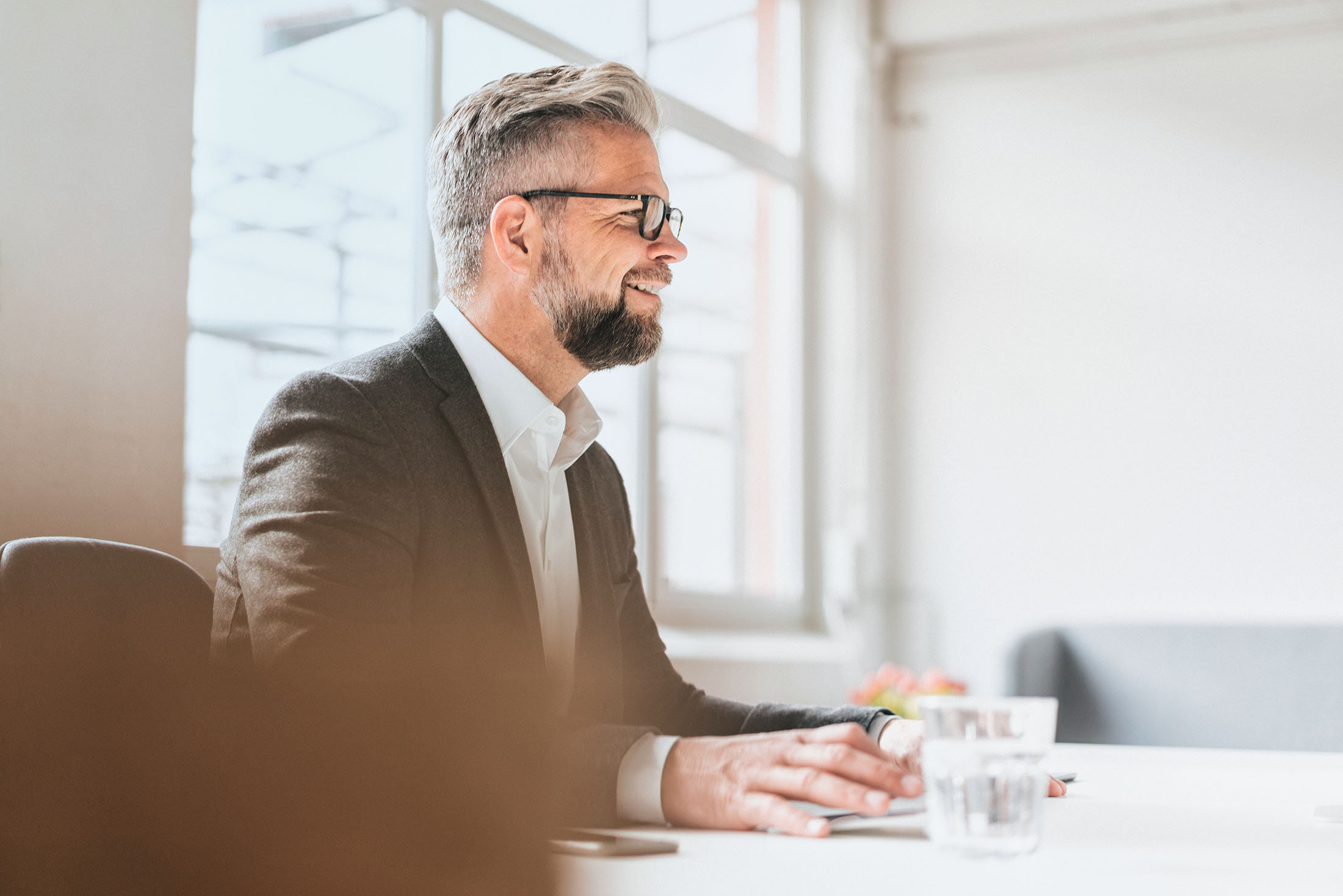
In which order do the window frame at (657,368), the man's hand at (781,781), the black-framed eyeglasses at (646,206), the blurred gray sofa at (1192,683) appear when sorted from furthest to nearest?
the blurred gray sofa at (1192,683), the window frame at (657,368), the black-framed eyeglasses at (646,206), the man's hand at (781,781)

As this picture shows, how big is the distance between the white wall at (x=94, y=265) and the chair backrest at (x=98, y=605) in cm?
44

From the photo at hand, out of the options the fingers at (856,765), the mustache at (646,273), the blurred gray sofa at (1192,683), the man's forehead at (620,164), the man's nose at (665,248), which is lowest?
the blurred gray sofa at (1192,683)

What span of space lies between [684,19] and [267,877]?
3.50 meters

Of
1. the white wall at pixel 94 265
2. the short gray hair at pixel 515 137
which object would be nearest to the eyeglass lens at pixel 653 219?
the short gray hair at pixel 515 137

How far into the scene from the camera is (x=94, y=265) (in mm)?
1825

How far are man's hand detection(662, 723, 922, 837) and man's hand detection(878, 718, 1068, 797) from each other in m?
0.25

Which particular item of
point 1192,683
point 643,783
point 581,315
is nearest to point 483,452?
point 581,315

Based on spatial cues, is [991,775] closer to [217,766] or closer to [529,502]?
[217,766]

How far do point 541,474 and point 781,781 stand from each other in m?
0.82

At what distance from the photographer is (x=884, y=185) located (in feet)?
16.8

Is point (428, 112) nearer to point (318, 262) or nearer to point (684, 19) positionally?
point (318, 262)

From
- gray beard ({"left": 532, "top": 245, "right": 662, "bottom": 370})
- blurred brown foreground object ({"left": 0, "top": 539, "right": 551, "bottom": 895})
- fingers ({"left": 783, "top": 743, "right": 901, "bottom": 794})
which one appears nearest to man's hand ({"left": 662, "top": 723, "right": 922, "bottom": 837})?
fingers ({"left": 783, "top": 743, "right": 901, "bottom": 794})

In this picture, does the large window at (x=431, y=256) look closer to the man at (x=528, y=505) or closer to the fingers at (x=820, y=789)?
the man at (x=528, y=505)

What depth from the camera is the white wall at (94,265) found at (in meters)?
1.71
